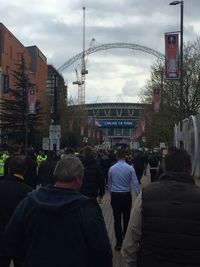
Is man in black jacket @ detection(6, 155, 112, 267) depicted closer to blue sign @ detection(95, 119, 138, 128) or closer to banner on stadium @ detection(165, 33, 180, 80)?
banner on stadium @ detection(165, 33, 180, 80)

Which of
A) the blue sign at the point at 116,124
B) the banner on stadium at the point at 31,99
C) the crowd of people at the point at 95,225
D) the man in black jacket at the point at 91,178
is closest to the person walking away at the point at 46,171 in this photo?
the man in black jacket at the point at 91,178

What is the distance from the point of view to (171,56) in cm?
3138

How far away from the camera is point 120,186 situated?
38.5 feet

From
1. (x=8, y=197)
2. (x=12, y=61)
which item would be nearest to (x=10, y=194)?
(x=8, y=197)

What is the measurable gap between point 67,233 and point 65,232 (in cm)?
1

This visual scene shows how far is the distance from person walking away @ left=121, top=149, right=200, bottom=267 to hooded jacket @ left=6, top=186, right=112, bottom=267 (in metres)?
0.37

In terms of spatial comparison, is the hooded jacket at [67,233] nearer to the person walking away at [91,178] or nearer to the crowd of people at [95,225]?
the crowd of people at [95,225]

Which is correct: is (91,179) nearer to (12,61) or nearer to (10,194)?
(10,194)

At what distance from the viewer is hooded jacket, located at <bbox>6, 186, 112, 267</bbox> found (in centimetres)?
431

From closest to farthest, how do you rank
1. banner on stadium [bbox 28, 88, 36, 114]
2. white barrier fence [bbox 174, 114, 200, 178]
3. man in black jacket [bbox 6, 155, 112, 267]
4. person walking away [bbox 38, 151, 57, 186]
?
man in black jacket [bbox 6, 155, 112, 267] < person walking away [bbox 38, 151, 57, 186] < white barrier fence [bbox 174, 114, 200, 178] < banner on stadium [bbox 28, 88, 36, 114]

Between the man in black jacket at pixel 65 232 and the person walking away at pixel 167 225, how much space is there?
36 cm

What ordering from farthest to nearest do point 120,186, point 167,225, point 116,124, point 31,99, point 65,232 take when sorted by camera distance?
point 116,124
point 31,99
point 120,186
point 167,225
point 65,232

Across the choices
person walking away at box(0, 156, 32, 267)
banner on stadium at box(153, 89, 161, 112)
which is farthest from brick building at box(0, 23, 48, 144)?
person walking away at box(0, 156, 32, 267)

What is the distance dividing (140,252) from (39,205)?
83 cm
